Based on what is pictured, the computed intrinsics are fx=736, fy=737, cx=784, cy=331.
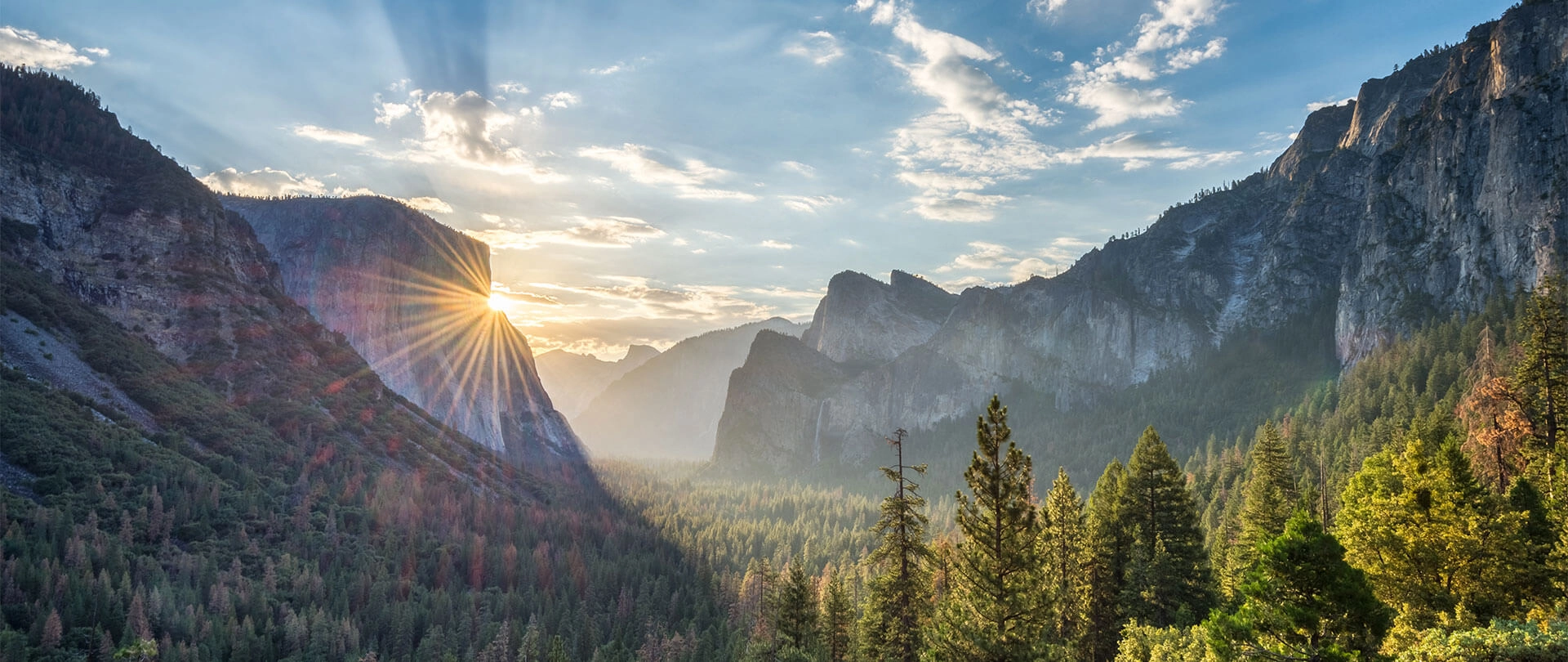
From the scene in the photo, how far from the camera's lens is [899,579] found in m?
35.6

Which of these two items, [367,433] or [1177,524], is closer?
[1177,524]

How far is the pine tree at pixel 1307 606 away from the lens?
66.2 feet

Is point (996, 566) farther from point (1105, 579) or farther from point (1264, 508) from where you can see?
point (1264, 508)

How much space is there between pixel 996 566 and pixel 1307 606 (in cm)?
1110

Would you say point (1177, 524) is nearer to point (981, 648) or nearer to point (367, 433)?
point (981, 648)

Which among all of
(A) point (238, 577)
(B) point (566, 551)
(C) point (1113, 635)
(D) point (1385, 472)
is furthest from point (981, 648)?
(B) point (566, 551)

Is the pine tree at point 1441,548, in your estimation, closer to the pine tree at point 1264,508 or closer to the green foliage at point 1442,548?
the green foliage at point 1442,548

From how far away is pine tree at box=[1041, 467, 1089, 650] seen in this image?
A: 4072 cm

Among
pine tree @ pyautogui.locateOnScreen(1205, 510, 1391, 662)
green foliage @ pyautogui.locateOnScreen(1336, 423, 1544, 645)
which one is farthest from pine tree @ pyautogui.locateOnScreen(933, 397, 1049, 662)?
green foliage @ pyautogui.locateOnScreen(1336, 423, 1544, 645)

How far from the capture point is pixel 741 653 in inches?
3479

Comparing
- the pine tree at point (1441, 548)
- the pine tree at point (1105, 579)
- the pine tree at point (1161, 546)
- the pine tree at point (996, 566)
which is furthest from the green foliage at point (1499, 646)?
the pine tree at point (1105, 579)

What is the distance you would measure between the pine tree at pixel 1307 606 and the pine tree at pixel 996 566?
8848 mm

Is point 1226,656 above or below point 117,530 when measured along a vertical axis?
above

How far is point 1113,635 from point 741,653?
56788mm
